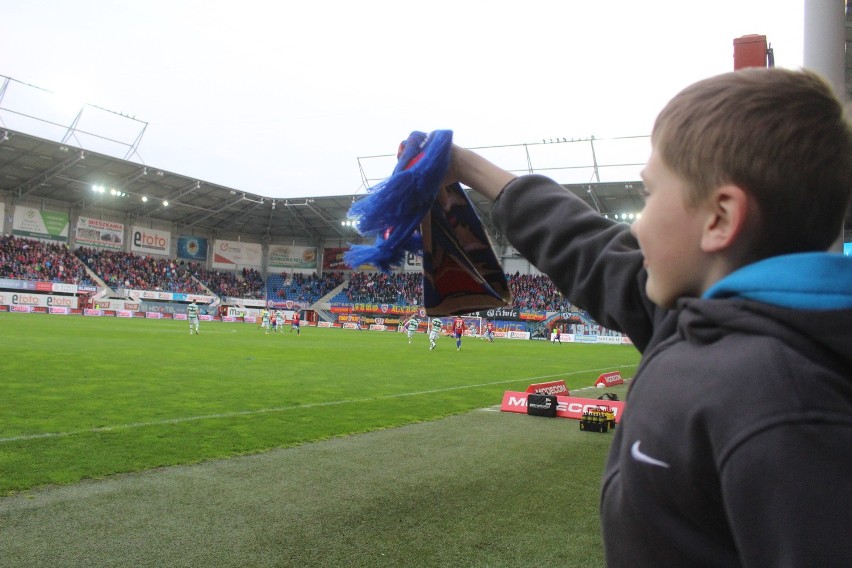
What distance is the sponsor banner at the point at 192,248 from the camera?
200 feet

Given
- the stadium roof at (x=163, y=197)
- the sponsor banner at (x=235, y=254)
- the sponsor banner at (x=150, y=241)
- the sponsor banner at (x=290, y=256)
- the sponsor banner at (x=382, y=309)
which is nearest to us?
the stadium roof at (x=163, y=197)

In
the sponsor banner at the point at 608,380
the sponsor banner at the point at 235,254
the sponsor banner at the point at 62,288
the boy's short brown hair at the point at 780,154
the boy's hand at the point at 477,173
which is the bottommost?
the sponsor banner at the point at 608,380

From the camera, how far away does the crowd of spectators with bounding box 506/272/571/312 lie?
170ft

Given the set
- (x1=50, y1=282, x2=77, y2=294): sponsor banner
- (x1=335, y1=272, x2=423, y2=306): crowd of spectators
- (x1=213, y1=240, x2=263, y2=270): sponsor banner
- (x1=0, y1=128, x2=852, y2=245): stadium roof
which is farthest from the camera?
(x1=213, y1=240, x2=263, y2=270): sponsor banner

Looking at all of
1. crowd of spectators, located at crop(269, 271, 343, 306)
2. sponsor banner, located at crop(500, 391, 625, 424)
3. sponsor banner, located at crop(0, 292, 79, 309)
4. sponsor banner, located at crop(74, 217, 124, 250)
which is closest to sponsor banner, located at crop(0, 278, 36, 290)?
sponsor banner, located at crop(0, 292, 79, 309)

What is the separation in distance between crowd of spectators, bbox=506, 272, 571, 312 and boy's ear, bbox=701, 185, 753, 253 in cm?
5041

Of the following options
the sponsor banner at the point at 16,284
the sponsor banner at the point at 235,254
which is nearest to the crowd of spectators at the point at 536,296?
the sponsor banner at the point at 235,254

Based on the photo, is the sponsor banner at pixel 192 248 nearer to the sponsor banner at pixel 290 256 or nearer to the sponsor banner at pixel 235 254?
the sponsor banner at pixel 235 254

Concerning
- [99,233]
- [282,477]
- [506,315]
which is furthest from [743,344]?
[99,233]

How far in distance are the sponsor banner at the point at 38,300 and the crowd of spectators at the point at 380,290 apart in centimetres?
2386

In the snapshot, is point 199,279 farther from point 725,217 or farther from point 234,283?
point 725,217

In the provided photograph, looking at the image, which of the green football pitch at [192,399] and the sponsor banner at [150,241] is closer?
the green football pitch at [192,399]

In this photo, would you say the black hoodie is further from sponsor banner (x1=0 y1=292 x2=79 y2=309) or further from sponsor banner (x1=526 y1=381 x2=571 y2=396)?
sponsor banner (x1=0 y1=292 x2=79 y2=309)

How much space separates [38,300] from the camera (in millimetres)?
45656
